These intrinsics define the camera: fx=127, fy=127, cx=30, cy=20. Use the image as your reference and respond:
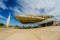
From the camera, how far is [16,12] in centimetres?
155

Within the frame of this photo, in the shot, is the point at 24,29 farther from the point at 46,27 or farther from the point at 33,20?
the point at 46,27

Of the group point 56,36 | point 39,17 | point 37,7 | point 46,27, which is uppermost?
point 37,7

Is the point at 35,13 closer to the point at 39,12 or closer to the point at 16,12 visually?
the point at 39,12

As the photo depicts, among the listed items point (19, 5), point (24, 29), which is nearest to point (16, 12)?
point (19, 5)

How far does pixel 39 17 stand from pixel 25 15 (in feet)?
0.56

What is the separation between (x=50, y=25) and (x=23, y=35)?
1.12 feet

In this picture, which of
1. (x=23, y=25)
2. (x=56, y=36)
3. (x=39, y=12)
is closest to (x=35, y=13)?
(x=39, y=12)

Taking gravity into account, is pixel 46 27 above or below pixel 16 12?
below

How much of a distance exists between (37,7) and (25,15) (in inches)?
6.9

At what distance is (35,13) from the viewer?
1532mm

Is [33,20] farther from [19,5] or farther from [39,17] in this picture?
[19,5]

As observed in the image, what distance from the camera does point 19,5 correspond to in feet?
5.09

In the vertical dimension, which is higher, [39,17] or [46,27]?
[39,17]

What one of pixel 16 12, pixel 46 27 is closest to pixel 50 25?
pixel 46 27
